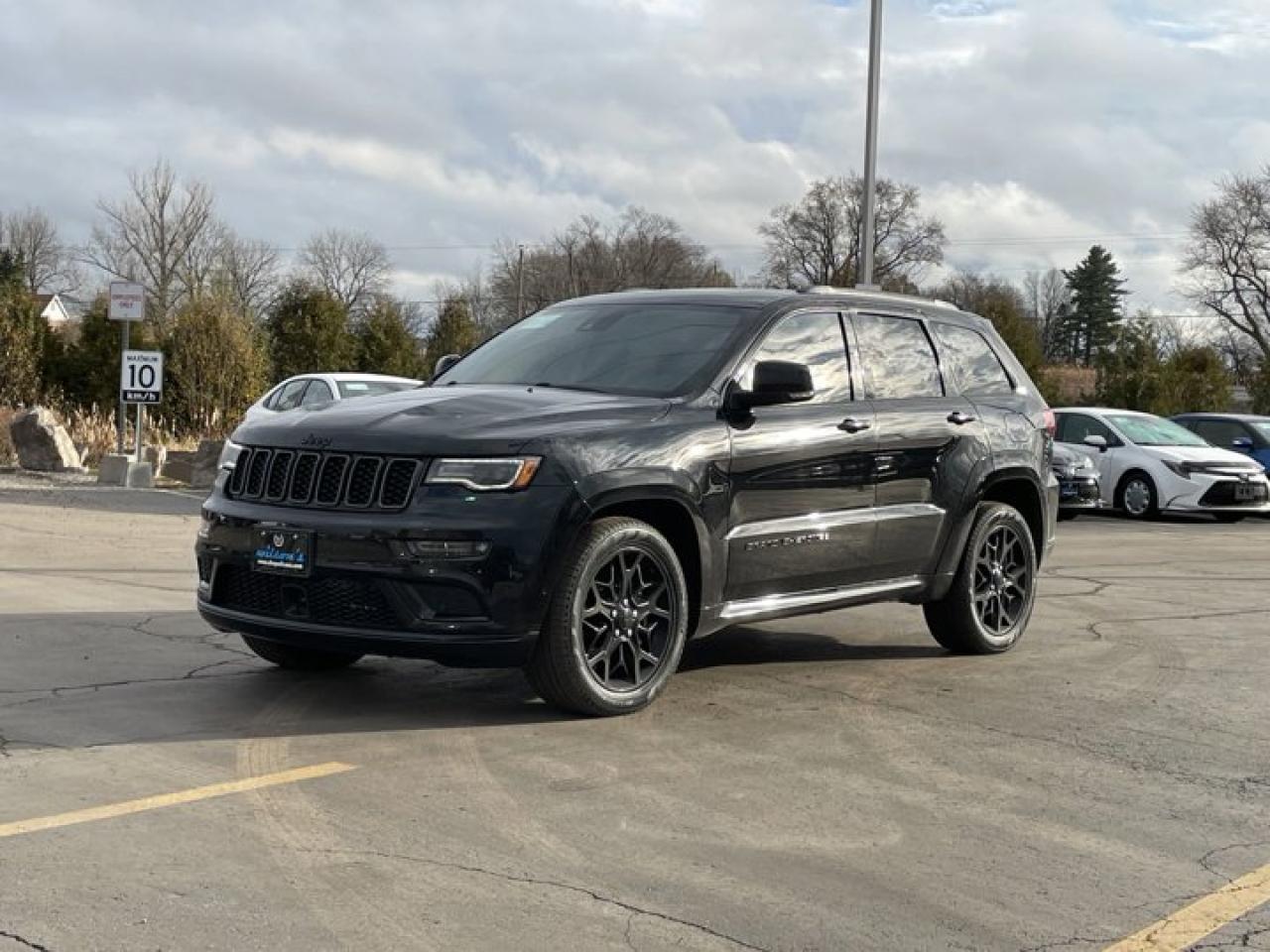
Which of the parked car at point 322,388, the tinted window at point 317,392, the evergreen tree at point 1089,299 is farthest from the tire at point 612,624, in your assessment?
the evergreen tree at point 1089,299

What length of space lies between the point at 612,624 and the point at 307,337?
25.7 m

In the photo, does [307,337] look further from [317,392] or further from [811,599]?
[811,599]

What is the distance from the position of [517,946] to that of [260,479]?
9.86 feet

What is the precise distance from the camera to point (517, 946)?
363 cm

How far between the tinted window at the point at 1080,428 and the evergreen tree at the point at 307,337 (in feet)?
51.1

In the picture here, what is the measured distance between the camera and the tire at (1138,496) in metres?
20.4

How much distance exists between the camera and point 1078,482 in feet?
62.7

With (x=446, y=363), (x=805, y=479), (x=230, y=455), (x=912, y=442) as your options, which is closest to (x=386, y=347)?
(x=446, y=363)

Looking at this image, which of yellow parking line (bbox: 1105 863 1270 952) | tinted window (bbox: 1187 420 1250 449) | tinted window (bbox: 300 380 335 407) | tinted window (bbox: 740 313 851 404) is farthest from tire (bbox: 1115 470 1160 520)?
yellow parking line (bbox: 1105 863 1270 952)

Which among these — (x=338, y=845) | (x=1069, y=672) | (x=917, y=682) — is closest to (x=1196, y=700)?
(x=1069, y=672)

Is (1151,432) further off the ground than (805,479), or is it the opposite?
(1151,432)

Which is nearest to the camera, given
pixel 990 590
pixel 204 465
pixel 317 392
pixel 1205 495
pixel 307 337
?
pixel 990 590

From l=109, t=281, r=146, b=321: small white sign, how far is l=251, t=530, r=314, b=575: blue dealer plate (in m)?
14.4

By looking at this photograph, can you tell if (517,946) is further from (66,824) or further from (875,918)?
(66,824)
